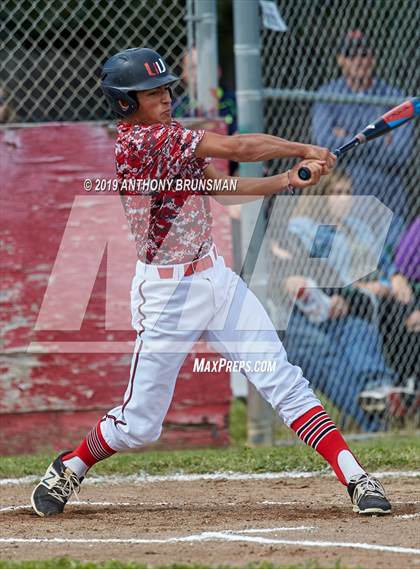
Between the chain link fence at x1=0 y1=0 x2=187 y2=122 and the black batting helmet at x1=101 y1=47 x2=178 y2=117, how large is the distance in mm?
2253

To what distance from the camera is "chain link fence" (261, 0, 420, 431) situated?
806cm

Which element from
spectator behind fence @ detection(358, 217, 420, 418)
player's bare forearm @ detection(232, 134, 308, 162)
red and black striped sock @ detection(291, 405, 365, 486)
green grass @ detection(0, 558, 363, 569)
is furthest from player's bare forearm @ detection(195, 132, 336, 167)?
spectator behind fence @ detection(358, 217, 420, 418)

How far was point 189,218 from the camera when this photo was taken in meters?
5.27

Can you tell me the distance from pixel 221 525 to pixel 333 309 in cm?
349

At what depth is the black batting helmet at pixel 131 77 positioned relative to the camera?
523 centimetres

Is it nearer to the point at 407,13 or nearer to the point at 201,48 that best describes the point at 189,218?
the point at 201,48

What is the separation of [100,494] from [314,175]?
2.04 m

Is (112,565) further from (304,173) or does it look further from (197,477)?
(197,477)

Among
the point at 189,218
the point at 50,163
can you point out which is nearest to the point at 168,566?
the point at 189,218

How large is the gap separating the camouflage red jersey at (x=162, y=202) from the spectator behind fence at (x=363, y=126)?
2.96 metres

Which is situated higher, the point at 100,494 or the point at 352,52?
the point at 352,52

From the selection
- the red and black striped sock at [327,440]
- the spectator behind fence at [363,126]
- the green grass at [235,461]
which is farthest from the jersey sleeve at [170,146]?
the spectator behind fence at [363,126]

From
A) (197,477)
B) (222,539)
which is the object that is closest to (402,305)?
(197,477)

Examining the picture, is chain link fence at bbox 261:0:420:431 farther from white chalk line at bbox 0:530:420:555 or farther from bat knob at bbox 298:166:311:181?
white chalk line at bbox 0:530:420:555
